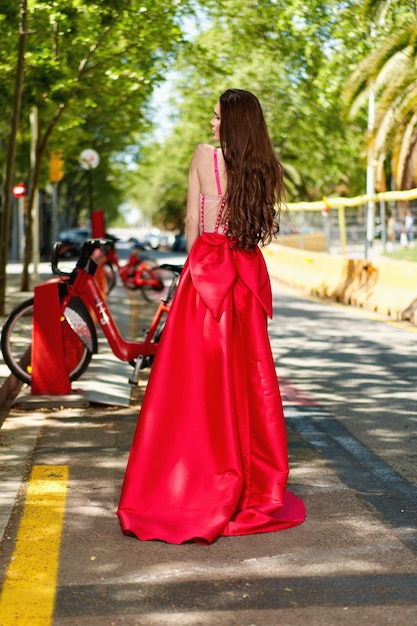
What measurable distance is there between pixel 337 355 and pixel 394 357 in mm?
633

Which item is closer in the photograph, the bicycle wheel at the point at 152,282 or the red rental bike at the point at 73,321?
the red rental bike at the point at 73,321

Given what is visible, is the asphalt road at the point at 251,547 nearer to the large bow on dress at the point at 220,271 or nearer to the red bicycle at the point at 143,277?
the large bow on dress at the point at 220,271

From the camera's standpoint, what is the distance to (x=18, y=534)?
16.0 feet

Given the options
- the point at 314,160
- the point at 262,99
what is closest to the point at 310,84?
the point at 262,99

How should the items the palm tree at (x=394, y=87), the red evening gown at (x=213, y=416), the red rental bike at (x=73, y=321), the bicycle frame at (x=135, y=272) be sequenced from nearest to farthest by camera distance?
the red evening gown at (x=213, y=416) < the red rental bike at (x=73, y=321) < the bicycle frame at (x=135, y=272) < the palm tree at (x=394, y=87)

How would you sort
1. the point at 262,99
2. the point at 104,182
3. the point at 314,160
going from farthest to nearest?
the point at 104,182 → the point at 314,160 → the point at 262,99

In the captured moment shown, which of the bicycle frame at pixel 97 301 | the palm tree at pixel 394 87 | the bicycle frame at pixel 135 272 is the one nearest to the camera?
the bicycle frame at pixel 97 301

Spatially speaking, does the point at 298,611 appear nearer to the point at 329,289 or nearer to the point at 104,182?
the point at 329,289

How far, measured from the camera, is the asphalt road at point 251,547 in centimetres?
389

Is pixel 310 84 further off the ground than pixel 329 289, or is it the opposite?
pixel 310 84

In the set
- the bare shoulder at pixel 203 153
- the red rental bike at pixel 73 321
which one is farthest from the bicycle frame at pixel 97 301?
the bare shoulder at pixel 203 153

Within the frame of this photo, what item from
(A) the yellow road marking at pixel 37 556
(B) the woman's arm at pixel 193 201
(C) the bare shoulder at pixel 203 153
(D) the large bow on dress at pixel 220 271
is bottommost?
(A) the yellow road marking at pixel 37 556

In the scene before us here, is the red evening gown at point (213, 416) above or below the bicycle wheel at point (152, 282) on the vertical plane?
above

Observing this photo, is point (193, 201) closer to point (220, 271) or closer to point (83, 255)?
point (220, 271)
